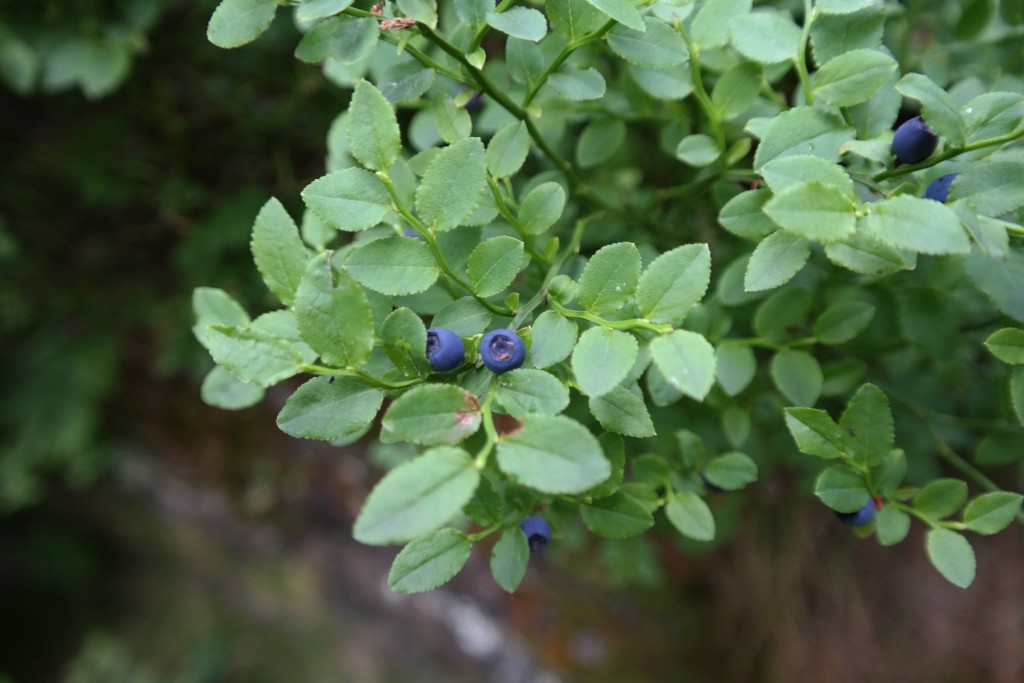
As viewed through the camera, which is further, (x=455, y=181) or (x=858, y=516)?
(x=858, y=516)

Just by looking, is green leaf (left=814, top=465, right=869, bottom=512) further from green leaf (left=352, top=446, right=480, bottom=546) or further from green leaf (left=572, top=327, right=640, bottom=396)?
green leaf (left=352, top=446, right=480, bottom=546)

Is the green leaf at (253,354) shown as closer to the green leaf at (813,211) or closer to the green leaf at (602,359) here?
the green leaf at (602,359)

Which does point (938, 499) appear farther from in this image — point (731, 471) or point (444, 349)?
point (444, 349)

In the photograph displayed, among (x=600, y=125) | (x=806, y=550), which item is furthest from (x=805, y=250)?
(x=806, y=550)

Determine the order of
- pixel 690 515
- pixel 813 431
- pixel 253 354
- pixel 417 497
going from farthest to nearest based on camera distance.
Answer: pixel 690 515, pixel 813 431, pixel 253 354, pixel 417 497

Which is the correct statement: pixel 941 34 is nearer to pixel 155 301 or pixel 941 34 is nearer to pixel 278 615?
pixel 155 301

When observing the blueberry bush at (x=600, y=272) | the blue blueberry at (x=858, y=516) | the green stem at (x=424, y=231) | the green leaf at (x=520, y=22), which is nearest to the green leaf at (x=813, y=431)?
the blueberry bush at (x=600, y=272)

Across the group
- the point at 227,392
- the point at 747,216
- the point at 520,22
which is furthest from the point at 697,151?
the point at 227,392
